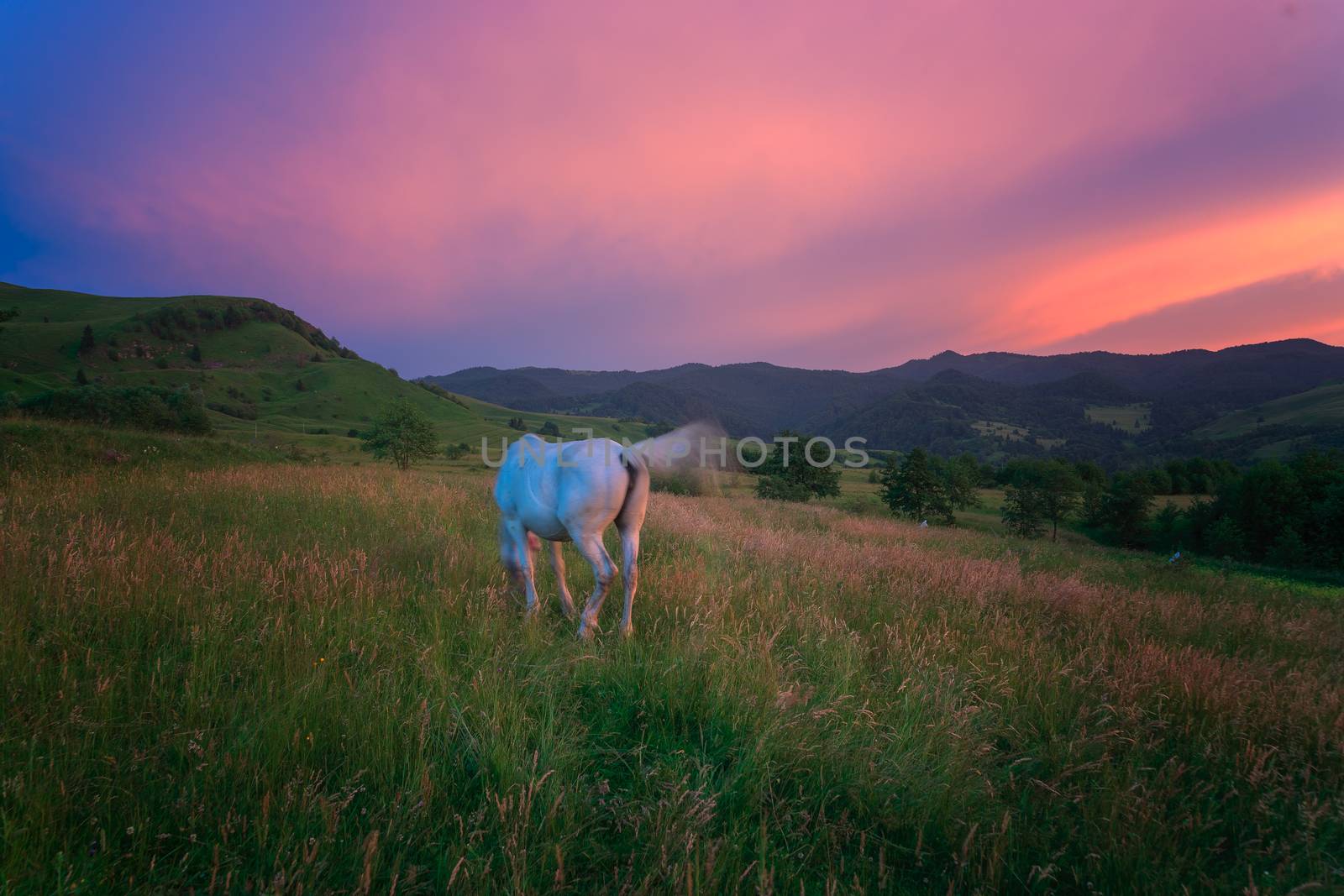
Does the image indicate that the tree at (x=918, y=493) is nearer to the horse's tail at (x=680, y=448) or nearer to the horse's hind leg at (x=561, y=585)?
the horse's tail at (x=680, y=448)

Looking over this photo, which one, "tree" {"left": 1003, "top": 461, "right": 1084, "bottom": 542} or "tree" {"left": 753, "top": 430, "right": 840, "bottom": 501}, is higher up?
"tree" {"left": 753, "top": 430, "right": 840, "bottom": 501}

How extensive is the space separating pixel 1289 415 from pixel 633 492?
265604 mm

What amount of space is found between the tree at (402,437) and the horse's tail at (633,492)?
41720mm

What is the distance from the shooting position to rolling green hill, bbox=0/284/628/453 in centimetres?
10188

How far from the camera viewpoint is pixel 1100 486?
65.6 m

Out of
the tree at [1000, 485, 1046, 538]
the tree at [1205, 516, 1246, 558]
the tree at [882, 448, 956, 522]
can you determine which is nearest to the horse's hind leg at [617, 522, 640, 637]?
the tree at [882, 448, 956, 522]

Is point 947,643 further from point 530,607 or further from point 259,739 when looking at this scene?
point 259,739

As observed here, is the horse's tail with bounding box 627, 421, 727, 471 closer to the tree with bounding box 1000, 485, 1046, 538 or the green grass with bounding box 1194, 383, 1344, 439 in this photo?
the tree with bounding box 1000, 485, 1046, 538

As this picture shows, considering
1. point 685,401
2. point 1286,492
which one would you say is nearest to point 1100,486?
point 1286,492

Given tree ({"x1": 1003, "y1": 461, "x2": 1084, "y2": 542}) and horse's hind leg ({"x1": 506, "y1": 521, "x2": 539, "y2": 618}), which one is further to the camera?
tree ({"x1": 1003, "y1": 461, "x2": 1084, "y2": 542})

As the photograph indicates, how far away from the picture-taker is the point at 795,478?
5459 centimetres

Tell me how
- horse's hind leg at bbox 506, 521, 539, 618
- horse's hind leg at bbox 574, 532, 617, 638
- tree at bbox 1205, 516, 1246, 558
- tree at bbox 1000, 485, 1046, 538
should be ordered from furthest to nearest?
tree at bbox 1000, 485, 1046, 538 < tree at bbox 1205, 516, 1246, 558 < horse's hind leg at bbox 506, 521, 539, 618 < horse's hind leg at bbox 574, 532, 617, 638

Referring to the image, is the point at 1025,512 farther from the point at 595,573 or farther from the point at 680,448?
the point at 595,573

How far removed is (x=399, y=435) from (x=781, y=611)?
4371 cm
